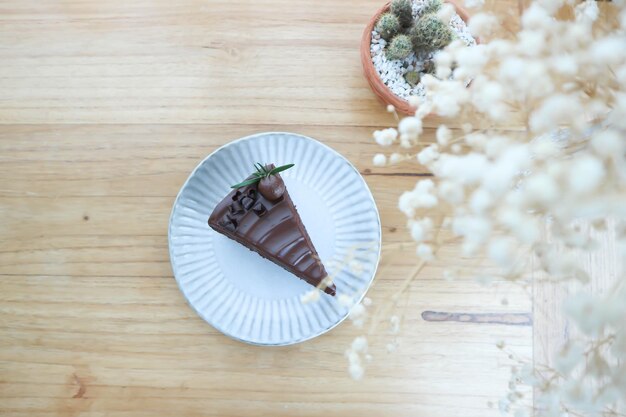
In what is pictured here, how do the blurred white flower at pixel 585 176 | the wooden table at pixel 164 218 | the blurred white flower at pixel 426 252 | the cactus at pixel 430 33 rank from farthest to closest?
the wooden table at pixel 164 218
the cactus at pixel 430 33
the blurred white flower at pixel 426 252
the blurred white flower at pixel 585 176

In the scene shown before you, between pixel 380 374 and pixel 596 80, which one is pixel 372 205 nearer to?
pixel 380 374

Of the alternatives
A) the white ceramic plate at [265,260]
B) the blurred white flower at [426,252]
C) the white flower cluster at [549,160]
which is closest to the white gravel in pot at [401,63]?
the white ceramic plate at [265,260]

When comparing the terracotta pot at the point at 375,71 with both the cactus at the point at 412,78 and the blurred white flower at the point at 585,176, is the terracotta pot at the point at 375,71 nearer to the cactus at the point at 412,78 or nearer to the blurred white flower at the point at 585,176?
the cactus at the point at 412,78

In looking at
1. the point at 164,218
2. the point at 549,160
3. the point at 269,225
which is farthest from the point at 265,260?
the point at 549,160

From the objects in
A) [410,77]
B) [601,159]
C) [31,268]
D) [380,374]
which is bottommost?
[380,374]

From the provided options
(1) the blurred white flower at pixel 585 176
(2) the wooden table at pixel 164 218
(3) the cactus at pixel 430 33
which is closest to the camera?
(1) the blurred white flower at pixel 585 176

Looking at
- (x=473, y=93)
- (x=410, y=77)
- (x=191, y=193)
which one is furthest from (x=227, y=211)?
(x=473, y=93)

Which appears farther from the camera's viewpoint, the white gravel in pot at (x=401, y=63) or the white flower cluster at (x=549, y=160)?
the white gravel in pot at (x=401, y=63)
